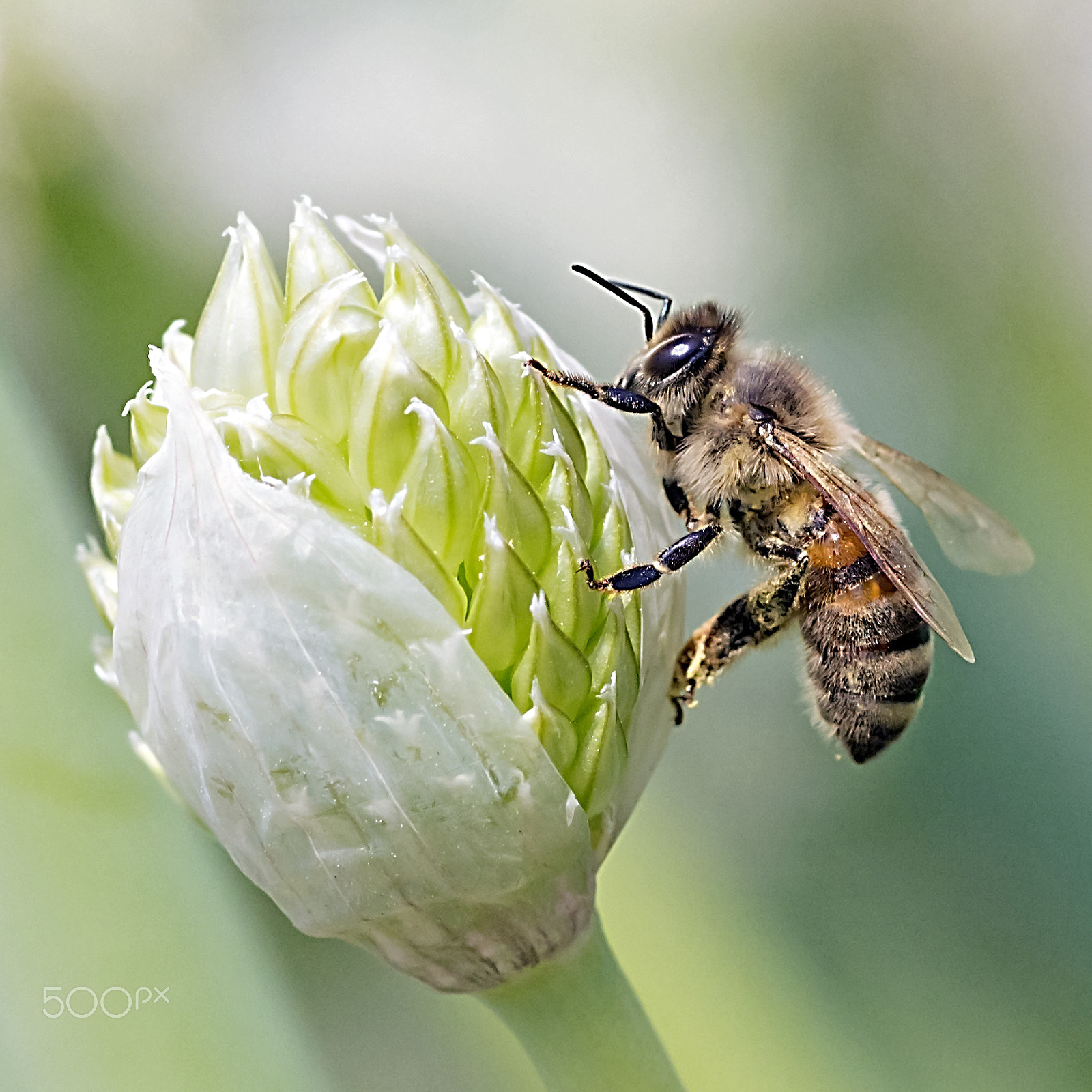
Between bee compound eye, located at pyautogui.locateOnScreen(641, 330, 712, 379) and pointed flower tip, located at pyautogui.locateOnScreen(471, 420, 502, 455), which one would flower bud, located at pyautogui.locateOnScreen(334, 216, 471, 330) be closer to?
pointed flower tip, located at pyautogui.locateOnScreen(471, 420, 502, 455)

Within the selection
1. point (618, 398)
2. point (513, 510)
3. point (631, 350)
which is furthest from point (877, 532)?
point (631, 350)

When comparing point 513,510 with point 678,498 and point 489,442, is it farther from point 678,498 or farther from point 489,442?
point 678,498

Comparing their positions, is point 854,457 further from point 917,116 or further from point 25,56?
point 25,56

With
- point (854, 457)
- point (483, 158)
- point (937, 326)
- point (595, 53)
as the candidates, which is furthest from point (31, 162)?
point (937, 326)

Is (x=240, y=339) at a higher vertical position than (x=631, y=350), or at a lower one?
higher

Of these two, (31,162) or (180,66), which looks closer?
(31,162)

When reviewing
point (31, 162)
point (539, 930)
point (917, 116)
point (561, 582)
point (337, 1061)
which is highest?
point (917, 116)

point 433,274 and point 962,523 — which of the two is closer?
point 433,274
